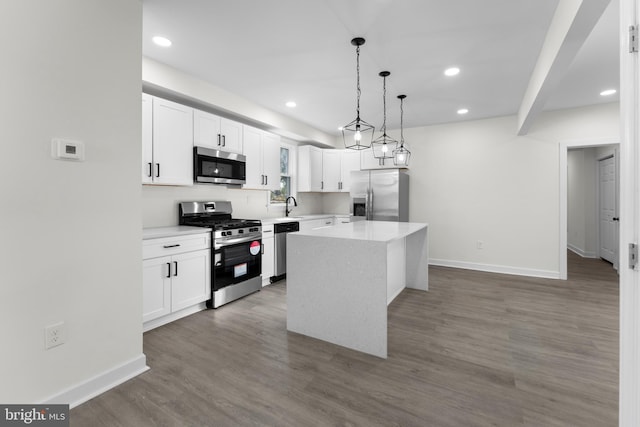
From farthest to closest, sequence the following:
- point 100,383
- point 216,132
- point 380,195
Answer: point 380,195 → point 216,132 → point 100,383

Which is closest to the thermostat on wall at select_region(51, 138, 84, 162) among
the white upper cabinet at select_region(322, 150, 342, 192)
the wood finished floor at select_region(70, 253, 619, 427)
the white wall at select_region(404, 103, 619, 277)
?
the wood finished floor at select_region(70, 253, 619, 427)

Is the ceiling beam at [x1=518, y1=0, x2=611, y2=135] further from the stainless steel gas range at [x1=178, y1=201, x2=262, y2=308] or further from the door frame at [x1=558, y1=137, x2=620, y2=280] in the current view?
the stainless steel gas range at [x1=178, y1=201, x2=262, y2=308]

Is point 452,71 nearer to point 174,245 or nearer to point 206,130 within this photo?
point 206,130

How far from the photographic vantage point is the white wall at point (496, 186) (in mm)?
4516

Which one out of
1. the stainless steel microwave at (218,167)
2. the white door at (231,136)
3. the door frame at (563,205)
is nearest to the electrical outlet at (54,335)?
the stainless steel microwave at (218,167)

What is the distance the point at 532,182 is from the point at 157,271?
521 cm

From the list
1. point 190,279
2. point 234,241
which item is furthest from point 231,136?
point 190,279

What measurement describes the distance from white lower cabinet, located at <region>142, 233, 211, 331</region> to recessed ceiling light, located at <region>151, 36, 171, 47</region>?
1.75m

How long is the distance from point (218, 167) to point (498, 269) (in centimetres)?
457

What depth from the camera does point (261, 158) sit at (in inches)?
177

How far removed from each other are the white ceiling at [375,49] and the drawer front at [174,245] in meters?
1.76

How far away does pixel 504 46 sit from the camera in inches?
108

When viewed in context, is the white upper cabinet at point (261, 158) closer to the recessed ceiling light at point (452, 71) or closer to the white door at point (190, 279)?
the white door at point (190, 279)

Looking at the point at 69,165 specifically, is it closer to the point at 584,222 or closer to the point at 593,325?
the point at 593,325
